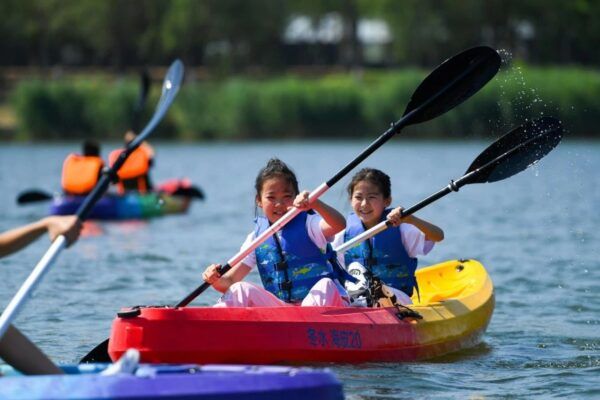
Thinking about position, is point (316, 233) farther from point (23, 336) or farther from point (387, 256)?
point (23, 336)

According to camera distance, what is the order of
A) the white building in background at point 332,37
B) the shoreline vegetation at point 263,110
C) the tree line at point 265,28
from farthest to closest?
the white building in background at point 332,37
the tree line at point 265,28
the shoreline vegetation at point 263,110

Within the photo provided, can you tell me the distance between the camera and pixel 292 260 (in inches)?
328

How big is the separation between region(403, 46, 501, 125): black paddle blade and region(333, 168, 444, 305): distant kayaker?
51cm

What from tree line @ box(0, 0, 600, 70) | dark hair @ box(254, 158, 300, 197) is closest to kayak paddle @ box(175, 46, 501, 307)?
dark hair @ box(254, 158, 300, 197)

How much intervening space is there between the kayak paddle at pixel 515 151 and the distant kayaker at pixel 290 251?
633 mm

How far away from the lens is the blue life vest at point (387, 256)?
8.98 meters

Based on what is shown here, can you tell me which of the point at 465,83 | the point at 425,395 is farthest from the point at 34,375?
the point at 465,83

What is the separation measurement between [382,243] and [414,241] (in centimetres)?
20

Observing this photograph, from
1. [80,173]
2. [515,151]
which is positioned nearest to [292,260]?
[515,151]

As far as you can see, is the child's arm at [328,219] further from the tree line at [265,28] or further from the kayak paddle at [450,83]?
the tree line at [265,28]

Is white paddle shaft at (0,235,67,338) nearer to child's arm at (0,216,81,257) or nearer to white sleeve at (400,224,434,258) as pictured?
child's arm at (0,216,81,257)

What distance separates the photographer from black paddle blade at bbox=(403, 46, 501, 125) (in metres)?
8.95

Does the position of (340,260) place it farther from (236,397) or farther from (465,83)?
(236,397)

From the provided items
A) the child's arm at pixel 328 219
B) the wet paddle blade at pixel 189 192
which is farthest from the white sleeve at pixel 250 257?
the wet paddle blade at pixel 189 192
